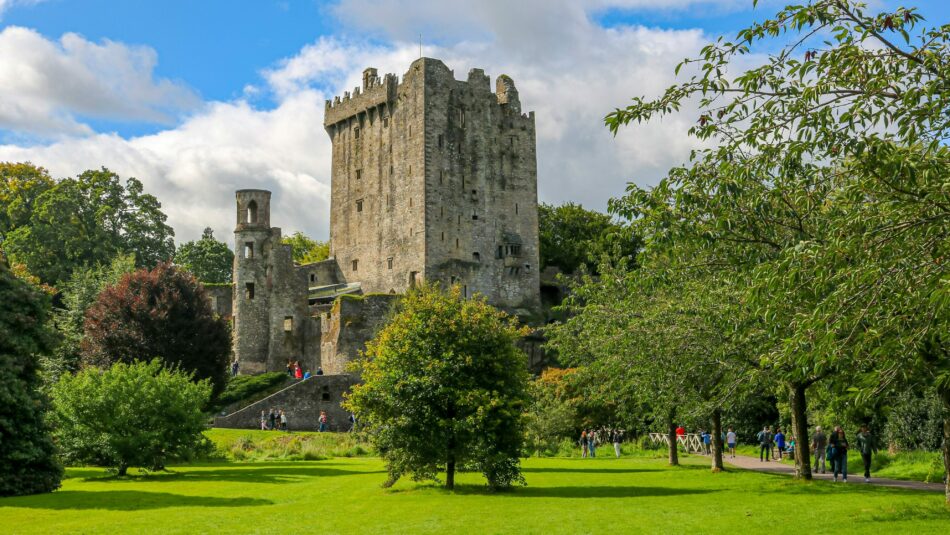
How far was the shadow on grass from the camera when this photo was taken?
21.3 meters

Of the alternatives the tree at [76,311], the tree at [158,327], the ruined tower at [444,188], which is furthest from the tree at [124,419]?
the ruined tower at [444,188]

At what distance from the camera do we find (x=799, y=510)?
19.0 metres

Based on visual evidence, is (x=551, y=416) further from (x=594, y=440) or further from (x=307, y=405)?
(x=307, y=405)

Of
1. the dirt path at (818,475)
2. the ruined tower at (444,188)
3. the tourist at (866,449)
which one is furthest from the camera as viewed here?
the ruined tower at (444,188)

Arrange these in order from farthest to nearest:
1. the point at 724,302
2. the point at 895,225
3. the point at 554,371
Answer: the point at 554,371 → the point at 724,302 → the point at 895,225

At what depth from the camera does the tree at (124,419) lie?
29109mm

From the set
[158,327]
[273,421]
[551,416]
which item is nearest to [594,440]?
[551,416]

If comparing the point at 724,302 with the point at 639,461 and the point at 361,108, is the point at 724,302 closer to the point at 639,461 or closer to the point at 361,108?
the point at 639,461

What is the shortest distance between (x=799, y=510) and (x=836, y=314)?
7713mm

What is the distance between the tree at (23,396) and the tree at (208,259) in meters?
67.8

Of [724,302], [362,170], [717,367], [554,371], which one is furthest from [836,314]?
[362,170]

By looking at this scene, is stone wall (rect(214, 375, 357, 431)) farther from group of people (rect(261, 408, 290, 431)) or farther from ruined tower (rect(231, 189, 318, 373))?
ruined tower (rect(231, 189, 318, 373))

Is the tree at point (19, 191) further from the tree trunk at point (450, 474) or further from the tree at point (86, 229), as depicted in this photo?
the tree trunk at point (450, 474)

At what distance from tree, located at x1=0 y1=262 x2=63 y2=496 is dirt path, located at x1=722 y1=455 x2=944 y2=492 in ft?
61.2
